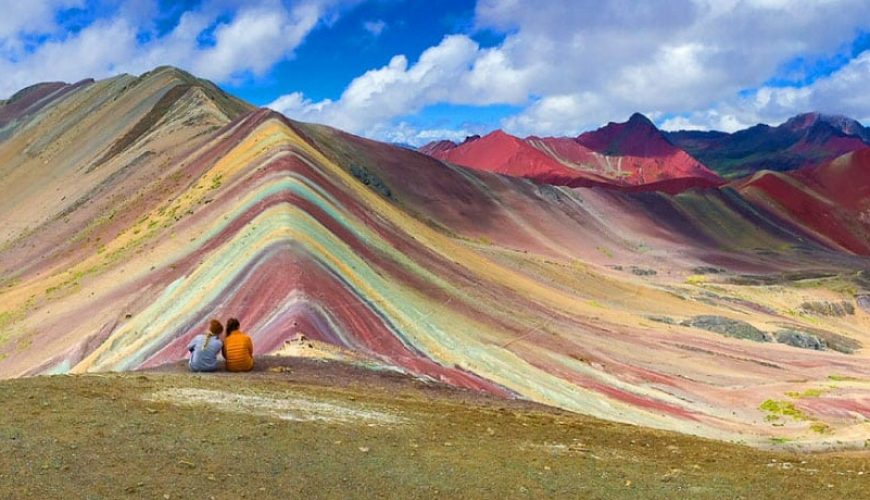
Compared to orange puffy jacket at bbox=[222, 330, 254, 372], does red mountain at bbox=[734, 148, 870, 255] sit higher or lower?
higher

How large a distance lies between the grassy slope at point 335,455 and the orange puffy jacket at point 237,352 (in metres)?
1.33

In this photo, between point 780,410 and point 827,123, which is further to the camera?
point 827,123

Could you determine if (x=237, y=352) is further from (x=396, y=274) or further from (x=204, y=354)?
(x=396, y=274)

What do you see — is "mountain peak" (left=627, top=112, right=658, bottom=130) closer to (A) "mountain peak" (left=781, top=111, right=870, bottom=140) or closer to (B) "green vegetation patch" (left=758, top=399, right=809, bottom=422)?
(A) "mountain peak" (left=781, top=111, right=870, bottom=140)

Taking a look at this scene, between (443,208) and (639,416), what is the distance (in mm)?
39038

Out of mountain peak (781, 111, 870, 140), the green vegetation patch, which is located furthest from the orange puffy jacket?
mountain peak (781, 111, 870, 140)

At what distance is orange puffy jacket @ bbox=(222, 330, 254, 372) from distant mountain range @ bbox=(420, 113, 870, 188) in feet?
268

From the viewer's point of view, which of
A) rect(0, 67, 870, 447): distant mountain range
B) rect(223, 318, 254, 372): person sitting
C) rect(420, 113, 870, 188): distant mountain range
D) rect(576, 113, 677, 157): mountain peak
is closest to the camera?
rect(223, 318, 254, 372): person sitting

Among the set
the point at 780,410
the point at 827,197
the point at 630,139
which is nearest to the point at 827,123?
the point at 630,139

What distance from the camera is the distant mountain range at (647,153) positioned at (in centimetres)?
12212

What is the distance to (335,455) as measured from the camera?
381 inches

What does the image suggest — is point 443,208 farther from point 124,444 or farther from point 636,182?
point 636,182

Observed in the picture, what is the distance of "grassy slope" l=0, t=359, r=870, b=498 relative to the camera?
829 centimetres

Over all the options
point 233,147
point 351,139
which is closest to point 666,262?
point 351,139
